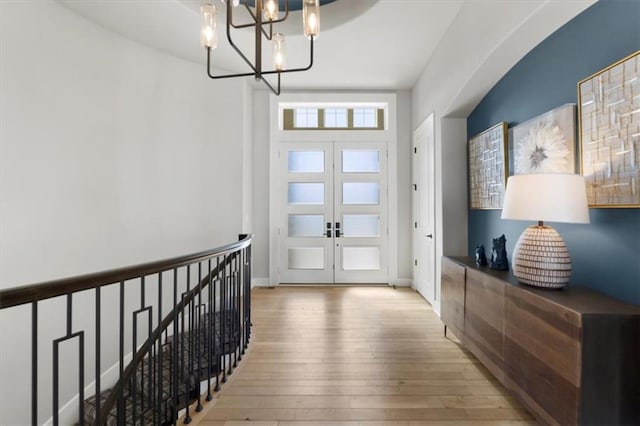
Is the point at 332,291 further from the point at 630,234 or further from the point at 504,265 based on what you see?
the point at 630,234

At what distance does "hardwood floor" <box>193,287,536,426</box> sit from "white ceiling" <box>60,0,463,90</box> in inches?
124

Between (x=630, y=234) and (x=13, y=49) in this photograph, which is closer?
(x=630, y=234)

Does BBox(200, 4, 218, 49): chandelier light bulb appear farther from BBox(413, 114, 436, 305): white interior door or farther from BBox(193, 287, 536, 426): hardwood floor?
BBox(413, 114, 436, 305): white interior door

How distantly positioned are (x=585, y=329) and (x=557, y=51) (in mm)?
1839

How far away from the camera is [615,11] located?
163cm

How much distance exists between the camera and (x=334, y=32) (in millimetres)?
3248

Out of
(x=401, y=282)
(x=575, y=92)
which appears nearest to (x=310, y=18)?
(x=575, y=92)

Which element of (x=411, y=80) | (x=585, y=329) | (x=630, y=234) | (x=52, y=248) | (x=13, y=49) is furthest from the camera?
(x=411, y=80)

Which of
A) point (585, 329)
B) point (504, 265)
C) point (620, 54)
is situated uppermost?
point (620, 54)

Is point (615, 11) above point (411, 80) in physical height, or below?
below

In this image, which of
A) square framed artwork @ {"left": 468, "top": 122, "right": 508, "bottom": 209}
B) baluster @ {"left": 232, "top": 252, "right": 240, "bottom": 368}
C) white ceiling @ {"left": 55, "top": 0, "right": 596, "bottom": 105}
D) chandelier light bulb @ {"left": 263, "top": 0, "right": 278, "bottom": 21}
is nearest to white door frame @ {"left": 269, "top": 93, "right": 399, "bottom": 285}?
white ceiling @ {"left": 55, "top": 0, "right": 596, "bottom": 105}

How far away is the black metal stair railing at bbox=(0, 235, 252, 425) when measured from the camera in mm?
1133

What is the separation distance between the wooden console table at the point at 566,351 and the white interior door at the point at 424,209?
71.7 inches

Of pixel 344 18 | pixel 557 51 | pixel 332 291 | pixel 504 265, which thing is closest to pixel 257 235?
pixel 332 291
